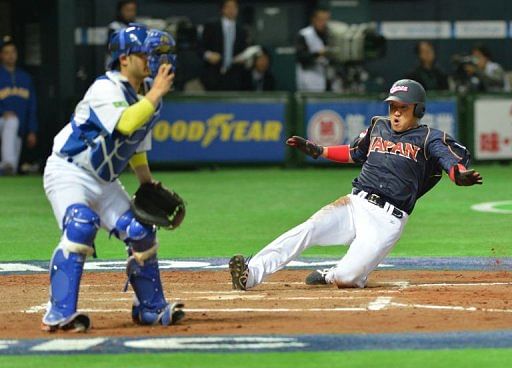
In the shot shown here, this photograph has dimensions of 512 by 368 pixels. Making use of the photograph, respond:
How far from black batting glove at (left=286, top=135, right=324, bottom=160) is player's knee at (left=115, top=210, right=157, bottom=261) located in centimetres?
216

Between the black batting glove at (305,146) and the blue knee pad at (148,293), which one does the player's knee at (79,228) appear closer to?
the blue knee pad at (148,293)

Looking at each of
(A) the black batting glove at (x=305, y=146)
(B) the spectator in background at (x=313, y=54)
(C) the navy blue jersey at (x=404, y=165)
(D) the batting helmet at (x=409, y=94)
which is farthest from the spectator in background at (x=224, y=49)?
(D) the batting helmet at (x=409, y=94)

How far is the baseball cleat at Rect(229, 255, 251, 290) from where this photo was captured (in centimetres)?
870

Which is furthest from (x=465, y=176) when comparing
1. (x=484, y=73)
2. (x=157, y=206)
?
(x=484, y=73)

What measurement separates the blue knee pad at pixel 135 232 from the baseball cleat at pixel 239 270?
1350 millimetres

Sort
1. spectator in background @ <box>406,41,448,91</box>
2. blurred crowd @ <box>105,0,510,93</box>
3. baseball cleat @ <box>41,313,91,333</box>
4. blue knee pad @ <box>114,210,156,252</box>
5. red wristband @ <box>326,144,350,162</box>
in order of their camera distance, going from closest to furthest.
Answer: baseball cleat @ <box>41,313,91,333</box>
blue knee pad @ <box>114,210,156,252</box>
red wristband @ <box>326,144,350,162</box>
blurred crowd @ <box>105,0,510,93</box>
spectator in background @ <box>406,41,448,91</box>

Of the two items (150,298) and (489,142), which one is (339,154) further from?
(489,142)

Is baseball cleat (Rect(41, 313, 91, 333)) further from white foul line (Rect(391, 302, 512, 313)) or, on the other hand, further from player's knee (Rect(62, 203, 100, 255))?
white foul line (Rect(391, 302, 512, 313))

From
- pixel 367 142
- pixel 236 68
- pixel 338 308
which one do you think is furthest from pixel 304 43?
pixel 338 308

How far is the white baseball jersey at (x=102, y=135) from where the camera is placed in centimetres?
724

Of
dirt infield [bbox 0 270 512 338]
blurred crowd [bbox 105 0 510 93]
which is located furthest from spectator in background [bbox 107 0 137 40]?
dirt infield [bbox 0 270 512 338]

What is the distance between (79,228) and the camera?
717cm

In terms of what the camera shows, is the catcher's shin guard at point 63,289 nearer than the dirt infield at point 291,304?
Yes

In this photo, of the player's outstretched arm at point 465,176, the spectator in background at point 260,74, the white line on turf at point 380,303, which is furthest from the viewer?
the spectator in background at point 260,74
